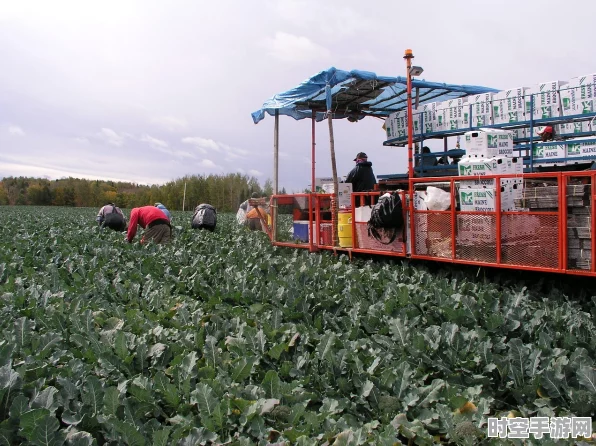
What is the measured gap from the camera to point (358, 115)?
10.0 m

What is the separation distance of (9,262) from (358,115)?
6.60m

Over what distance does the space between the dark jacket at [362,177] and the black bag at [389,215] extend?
161 centimetres

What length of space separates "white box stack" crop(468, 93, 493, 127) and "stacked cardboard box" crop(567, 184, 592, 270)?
249cm

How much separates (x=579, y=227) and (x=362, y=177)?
3983 mm

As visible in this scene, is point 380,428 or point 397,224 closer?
point 380,428

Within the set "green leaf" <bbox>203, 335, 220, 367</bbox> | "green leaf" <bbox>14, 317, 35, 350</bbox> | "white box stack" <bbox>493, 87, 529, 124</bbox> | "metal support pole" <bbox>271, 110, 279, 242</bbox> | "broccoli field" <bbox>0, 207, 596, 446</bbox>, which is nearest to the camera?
"broccoli field" <bbox>0, 207, 596, 446</bbox>

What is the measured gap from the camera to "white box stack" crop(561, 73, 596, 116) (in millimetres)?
6676

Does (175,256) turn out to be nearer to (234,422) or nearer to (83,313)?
(83,313)

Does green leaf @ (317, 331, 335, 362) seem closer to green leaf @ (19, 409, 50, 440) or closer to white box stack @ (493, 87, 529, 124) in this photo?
green leaf @ (19, 409, 50, 440)

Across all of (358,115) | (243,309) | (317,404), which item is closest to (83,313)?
(243,309)

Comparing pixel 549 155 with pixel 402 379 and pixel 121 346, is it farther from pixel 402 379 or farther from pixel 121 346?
pixel 121 346

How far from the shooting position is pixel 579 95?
22.1 ft

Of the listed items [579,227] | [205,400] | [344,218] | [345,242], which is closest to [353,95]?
[344,218]

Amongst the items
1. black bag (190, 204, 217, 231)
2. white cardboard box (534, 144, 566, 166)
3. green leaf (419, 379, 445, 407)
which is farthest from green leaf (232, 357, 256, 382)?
black bag (190, 204, 217, 231)
